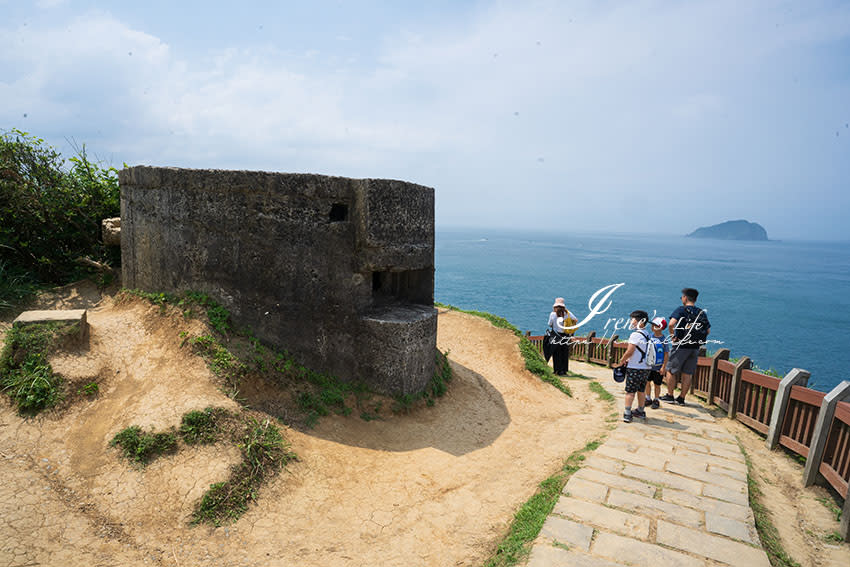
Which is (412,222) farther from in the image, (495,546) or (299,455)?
(495,546)

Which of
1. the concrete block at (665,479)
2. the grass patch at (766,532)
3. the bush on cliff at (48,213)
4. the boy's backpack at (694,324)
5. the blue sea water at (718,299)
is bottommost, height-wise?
the blue sea water at (718,299)

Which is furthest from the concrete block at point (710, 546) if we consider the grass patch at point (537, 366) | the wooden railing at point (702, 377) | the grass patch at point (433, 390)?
the grass patch at point (537, 366)

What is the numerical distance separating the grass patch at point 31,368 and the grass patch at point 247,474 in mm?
2344

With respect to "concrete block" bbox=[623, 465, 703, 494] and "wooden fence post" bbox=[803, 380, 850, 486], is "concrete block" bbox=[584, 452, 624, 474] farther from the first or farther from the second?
"wooden fence post" bbox=[803, 380, 850, 486]

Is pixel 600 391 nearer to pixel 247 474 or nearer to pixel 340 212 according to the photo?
pixel 340 212

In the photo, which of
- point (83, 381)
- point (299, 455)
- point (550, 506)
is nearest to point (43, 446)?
point (83, 381)

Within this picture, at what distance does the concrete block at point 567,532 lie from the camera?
3.89 m

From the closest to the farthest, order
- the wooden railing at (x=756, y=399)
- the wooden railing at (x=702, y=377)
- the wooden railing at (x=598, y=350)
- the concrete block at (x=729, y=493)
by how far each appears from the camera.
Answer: the concrete block at (x=729, y=493) → the wooden railing at (x=756, y=399) → the wooden railing at (x=702, y=377) → the wooden railing at (x=598, y=350)

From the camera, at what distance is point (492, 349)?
10703 millimetres

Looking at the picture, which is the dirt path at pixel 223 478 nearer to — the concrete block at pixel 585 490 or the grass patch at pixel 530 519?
the grass patch at pixel 530 519

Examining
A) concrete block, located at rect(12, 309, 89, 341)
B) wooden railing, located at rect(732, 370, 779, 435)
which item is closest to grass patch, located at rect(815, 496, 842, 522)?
wooden railing, located at rect(732, 370, 779, 435)

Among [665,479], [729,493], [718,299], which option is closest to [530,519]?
[665,479]

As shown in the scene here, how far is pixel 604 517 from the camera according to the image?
4238 mm

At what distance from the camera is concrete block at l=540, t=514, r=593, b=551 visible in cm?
389
